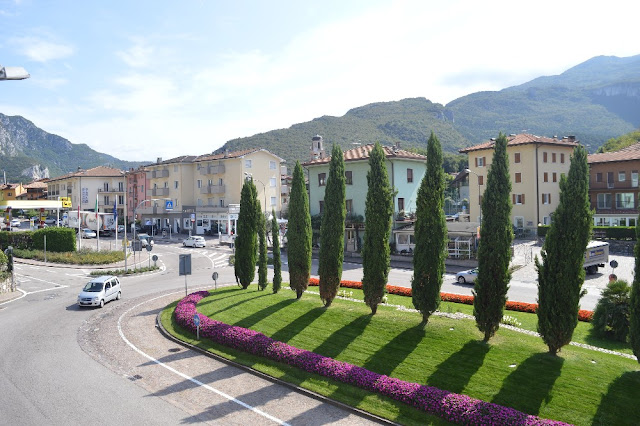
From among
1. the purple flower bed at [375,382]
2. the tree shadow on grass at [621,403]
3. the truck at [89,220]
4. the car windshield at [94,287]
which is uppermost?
the truck at [89,220]

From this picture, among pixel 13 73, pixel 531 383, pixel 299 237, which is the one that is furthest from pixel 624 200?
pixel 13 73

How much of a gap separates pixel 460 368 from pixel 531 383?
78.9 inches

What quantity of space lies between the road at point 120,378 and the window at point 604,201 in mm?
36849

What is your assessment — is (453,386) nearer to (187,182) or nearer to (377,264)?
(377,264)

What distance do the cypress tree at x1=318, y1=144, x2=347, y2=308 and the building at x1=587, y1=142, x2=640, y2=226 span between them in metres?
49.0

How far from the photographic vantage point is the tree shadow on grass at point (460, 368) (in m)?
13.8

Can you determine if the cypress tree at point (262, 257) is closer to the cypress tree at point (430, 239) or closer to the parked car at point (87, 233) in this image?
the cypress tree at point (430, 239)

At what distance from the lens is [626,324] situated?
18297mm

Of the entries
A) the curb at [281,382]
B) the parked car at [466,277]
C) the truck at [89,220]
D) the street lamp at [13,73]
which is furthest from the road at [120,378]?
the truck at [89,220]

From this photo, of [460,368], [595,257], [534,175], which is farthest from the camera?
[534,175]

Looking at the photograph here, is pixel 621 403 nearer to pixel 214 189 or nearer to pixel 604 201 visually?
pixel 604 201

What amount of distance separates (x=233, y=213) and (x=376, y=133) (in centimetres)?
7553

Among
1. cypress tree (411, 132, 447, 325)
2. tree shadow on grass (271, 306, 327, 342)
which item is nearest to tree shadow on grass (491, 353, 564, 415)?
cypress tree (411, 132, 447, 325)

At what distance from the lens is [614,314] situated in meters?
18.7
